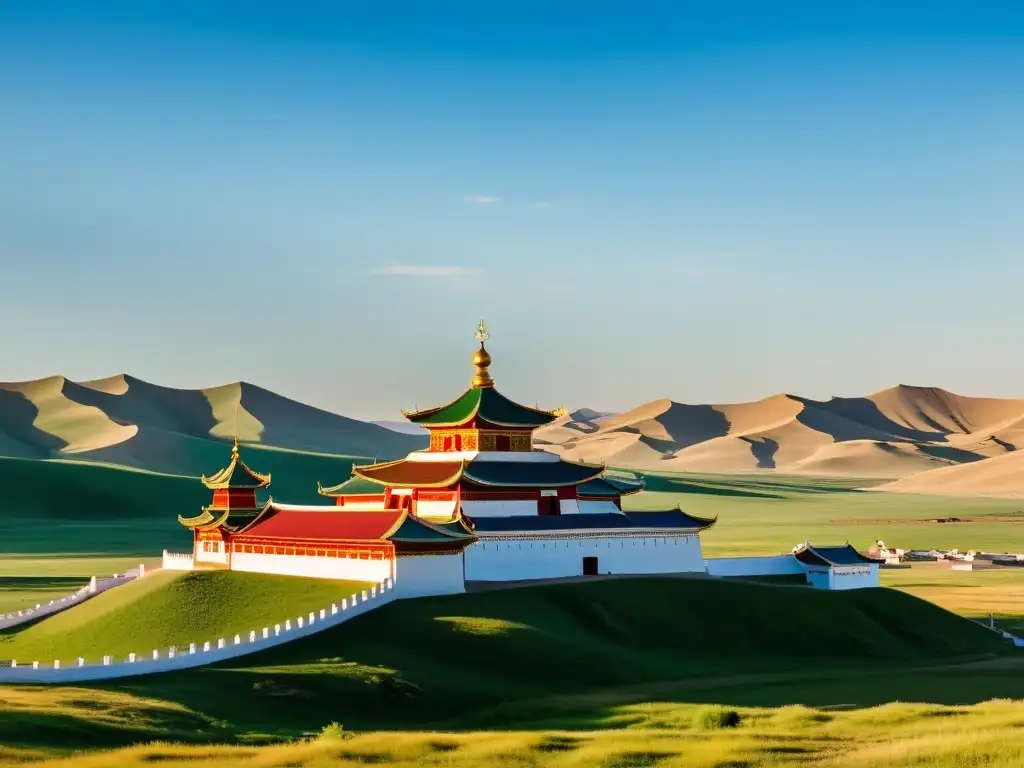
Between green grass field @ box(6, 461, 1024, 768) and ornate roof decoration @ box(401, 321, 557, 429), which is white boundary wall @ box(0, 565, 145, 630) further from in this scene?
ornate roof decoration @ box(401, 321, 557, 429)

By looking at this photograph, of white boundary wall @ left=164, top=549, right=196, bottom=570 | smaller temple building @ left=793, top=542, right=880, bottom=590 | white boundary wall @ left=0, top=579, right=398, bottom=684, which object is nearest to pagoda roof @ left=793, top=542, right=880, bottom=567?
smaller temple building @ left=793, top=542, right=880, bottom=590

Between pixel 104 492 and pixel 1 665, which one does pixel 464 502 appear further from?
pixel 104 492

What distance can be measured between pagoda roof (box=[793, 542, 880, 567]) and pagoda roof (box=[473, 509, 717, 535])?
4.88 m

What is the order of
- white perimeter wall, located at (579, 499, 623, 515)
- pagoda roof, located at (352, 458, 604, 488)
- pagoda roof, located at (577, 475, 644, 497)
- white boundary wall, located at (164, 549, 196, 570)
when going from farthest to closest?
1. pagoda roof, located at (577, 475, 644, 497)
2. white perimeter wall, located at (579, 499, 623, 515)
3. white boundary wall, located at (164, 549, 196, 570)
4. pagoda roof, located at (352, 458, 604, 488)

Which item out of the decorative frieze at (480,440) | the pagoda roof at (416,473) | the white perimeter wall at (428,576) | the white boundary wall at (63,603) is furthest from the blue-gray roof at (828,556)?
the white boundary wall at (63,603)

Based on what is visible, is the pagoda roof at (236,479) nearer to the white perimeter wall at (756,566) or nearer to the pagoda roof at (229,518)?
the pagoda roof at (229,518)

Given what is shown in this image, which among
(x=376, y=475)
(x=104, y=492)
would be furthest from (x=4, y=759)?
(x=104, y=492)

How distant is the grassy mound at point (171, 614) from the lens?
189 feet

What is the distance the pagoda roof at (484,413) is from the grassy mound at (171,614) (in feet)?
38.2

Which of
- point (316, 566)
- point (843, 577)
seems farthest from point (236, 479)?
point (843, 577)

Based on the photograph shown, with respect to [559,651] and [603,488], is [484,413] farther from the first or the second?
[559,651]

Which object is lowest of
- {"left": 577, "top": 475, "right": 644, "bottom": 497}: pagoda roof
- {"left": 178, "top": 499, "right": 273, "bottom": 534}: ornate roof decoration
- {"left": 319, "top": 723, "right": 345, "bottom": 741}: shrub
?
{"left": 319, "top": 723, "right": 345, "bottom": 741}: shrub

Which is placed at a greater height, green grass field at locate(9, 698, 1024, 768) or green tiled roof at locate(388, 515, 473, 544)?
green tiled roof at locate(388, 515, 473, 544)

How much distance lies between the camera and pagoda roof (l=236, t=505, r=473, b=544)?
2297 inches
